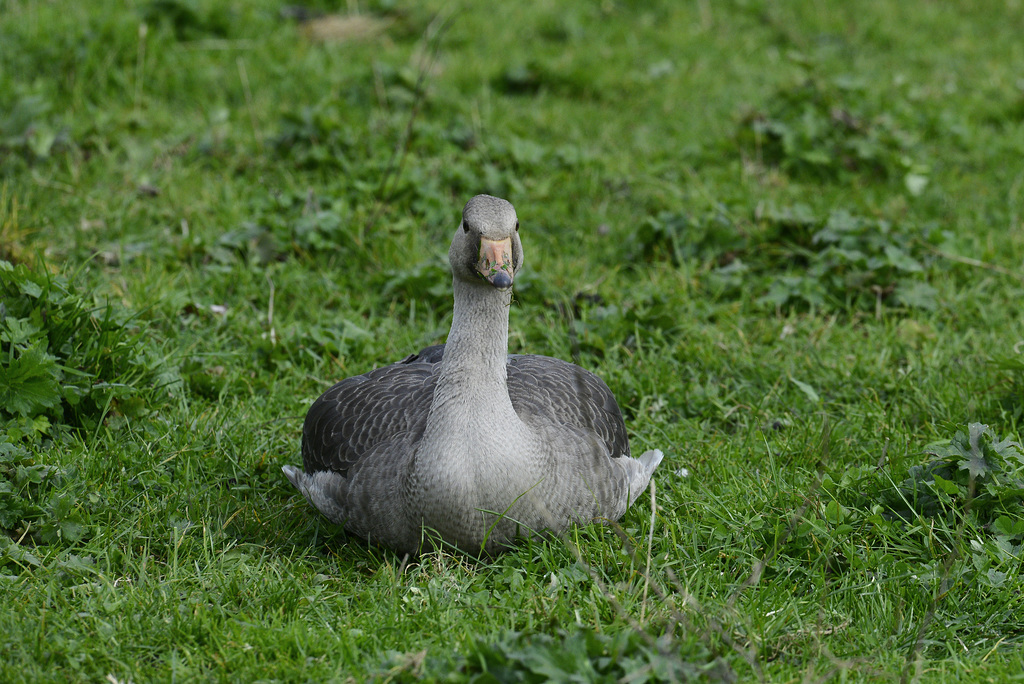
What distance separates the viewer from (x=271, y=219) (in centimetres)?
581

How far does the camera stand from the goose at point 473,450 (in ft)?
11.2

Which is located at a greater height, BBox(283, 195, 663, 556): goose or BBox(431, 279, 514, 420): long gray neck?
BBox(431, 279, 514, 420): long gray neck

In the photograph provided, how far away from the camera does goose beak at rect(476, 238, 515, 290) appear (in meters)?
3.26

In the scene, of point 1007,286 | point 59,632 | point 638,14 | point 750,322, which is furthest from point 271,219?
point 638,14

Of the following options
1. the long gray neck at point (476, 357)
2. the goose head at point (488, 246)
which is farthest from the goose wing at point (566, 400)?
the goose head at point (488, 246)

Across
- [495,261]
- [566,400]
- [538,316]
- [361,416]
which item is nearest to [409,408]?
[361,416]

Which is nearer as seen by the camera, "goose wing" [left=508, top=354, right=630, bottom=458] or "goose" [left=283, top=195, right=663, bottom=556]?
"goose" [left=283, top=195, right=663, bottom=556]

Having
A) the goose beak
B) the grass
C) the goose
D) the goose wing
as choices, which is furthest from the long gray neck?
the grass

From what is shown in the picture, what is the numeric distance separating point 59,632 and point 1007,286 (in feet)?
16.9

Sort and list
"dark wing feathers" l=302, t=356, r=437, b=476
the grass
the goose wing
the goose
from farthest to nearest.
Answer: the goose wing < "dark wing feathers" l=302, t=356, r=437, b=476 < the goose < the grass

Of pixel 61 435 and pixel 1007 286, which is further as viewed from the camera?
pixel 1007 286

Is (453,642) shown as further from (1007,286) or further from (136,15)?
(136,15)

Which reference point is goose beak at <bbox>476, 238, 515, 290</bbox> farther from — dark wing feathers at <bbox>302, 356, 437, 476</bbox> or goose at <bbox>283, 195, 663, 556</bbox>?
dark wing feathers at <bbox>302, 356, 437, 476</bbox>

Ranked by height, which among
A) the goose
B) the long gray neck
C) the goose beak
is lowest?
the goose
